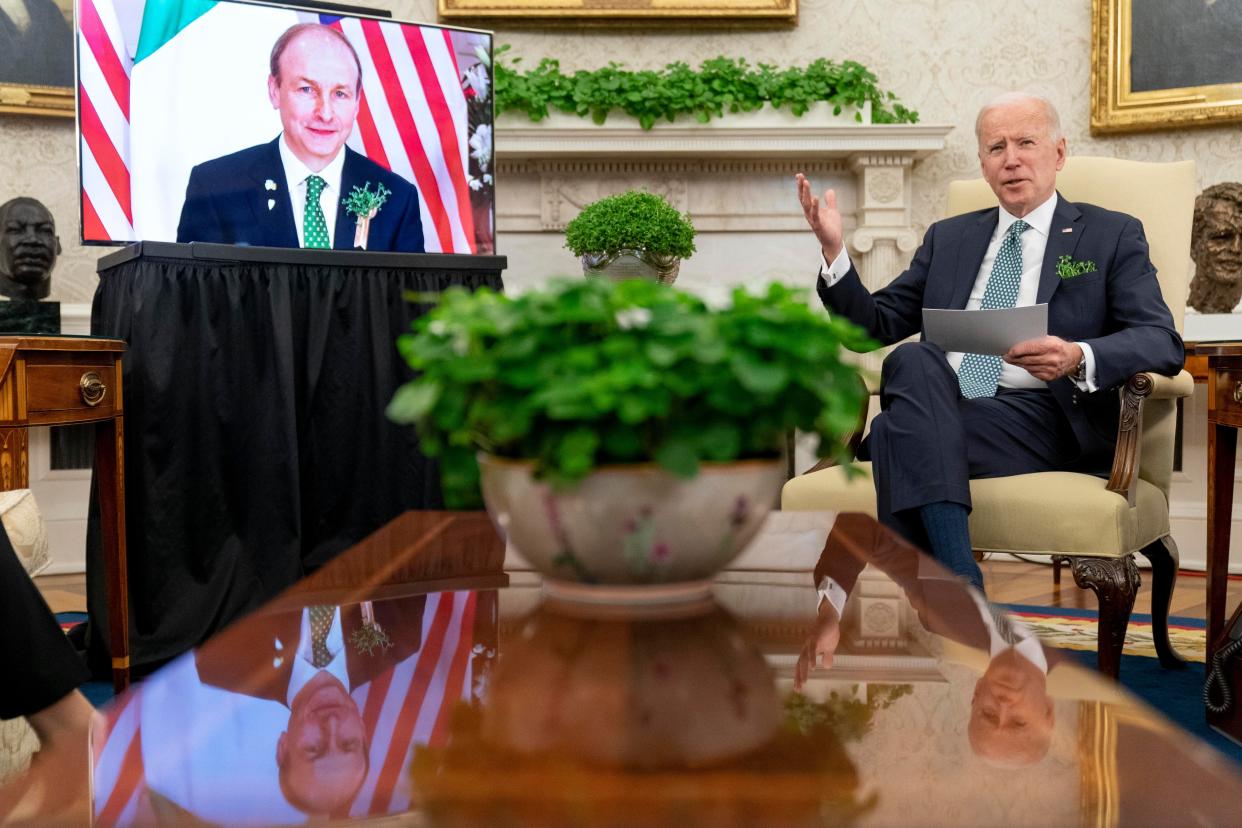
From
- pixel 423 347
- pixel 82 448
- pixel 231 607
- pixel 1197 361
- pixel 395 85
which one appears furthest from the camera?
pixel 82 448

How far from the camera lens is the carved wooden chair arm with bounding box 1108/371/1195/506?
1968 mm

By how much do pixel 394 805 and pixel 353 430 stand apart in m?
2.11

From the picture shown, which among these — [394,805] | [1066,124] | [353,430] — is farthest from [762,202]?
[394,805]

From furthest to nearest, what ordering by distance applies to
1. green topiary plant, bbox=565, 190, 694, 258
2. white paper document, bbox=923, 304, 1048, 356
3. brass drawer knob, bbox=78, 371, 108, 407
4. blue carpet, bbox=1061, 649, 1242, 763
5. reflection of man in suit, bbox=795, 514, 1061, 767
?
1. green topiary plant, bbox=565, 190, 694, 258
2. brass drawer knob, bbox=78, 371, 108, 407
3. white paper document, bbox=923, 304, 1048, 356
4. blue carpet, bbox=1061, 649, 1242, 763
5. reflection of man in suit, bbox=795, 514, 1061, 767

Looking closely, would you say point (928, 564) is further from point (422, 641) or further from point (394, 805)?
point (394, 805)

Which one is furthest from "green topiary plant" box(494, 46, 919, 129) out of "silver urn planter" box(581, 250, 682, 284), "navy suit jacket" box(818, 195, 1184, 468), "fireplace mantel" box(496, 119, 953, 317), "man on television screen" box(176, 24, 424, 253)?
"navy suit jacket" box(818, 195, 1184, 468)

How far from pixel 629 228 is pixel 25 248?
192 centimetres

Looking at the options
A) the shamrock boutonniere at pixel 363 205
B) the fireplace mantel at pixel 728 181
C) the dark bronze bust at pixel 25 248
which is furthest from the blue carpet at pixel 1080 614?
the dark bronze bust at pixel 25 248

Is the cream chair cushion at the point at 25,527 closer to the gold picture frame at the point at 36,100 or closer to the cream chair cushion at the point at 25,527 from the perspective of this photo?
the cream chair cushion at the point at 25,527

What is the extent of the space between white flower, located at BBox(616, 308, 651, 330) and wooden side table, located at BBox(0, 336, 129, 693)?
1.62 meters

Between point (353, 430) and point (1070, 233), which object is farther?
point (353, 430)

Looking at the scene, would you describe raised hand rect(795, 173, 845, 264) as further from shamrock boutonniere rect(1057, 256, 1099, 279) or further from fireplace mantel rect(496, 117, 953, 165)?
fireplace mantel rect(496, 117, 953, 165)

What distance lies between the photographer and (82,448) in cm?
369

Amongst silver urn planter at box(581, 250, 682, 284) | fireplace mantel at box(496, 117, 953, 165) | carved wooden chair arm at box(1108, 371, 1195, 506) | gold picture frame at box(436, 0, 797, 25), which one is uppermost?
gold picture frame at box(436, 0, 797, 25)
